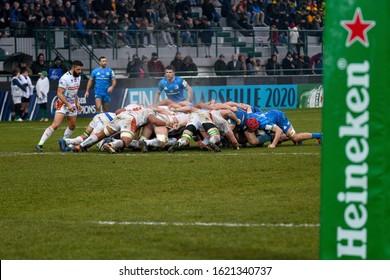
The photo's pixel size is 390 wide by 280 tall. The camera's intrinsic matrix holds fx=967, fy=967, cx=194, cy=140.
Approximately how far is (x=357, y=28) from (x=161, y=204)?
589 centimetres

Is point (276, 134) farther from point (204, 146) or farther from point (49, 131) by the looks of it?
point (49, 131)

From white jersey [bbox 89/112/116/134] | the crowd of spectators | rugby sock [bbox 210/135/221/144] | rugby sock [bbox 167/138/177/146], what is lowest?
rugby sock [bbox 167/138/177/146]

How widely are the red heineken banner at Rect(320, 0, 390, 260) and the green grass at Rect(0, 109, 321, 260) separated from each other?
4.72 ft

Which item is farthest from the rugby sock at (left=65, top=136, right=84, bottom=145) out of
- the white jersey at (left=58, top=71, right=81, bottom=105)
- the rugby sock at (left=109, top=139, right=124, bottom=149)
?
the rugby sock at (left=109, top=139, right=124, bottom=149)

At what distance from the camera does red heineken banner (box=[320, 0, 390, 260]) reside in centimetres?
632

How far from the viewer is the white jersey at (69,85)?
20.9 meters

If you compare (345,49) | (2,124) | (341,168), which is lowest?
(2,124)

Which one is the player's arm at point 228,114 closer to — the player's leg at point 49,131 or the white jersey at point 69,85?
the white jersey at point 69,85

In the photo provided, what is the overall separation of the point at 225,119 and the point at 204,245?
10997 millimetres

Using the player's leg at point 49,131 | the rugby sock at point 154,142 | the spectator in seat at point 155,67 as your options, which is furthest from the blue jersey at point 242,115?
the spectator in seat at point 155,67

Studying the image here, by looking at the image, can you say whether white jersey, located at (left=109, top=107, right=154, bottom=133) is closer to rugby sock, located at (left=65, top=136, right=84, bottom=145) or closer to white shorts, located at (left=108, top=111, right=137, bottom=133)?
white shorts, located at (left=108, top=111, right=137, bottom=133)

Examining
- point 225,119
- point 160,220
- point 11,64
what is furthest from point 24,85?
point 160,220
